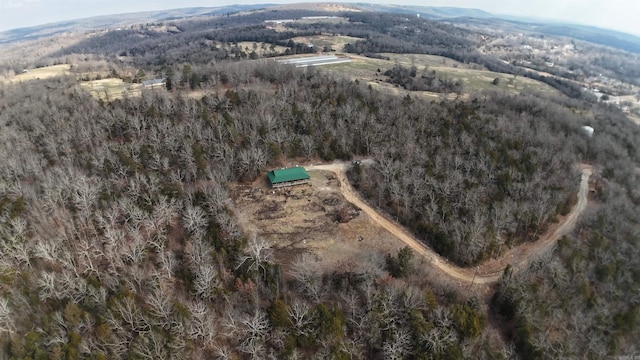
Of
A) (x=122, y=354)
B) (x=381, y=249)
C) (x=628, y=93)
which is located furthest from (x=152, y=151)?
(x=628, y=93)

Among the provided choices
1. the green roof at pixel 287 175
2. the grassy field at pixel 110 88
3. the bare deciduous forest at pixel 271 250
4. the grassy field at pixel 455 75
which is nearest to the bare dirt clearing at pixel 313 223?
the green roof at pixel 287 175

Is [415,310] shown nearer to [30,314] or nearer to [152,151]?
[30,314]

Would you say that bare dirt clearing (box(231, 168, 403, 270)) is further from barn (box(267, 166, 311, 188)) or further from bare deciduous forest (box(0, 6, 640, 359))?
bare deciduous forest (box(0, 6, 640, 359))

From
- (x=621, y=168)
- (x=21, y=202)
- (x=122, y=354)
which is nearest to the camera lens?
(x=122, y=354)

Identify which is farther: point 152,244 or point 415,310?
point 152,244

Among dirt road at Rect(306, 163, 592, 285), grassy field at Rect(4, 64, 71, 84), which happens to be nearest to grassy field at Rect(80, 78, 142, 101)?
grassy field at Rect(4, 64, 71, 84)

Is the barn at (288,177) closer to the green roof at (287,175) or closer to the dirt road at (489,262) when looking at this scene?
the green roof at (287,175)

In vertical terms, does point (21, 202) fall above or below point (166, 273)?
above

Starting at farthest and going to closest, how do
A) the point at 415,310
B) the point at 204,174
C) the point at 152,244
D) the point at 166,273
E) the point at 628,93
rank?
1. the point at 628,93
2. the point at 204,174
3. the point at 152,244
4. the point at 166,273
5. the point at 415,310
